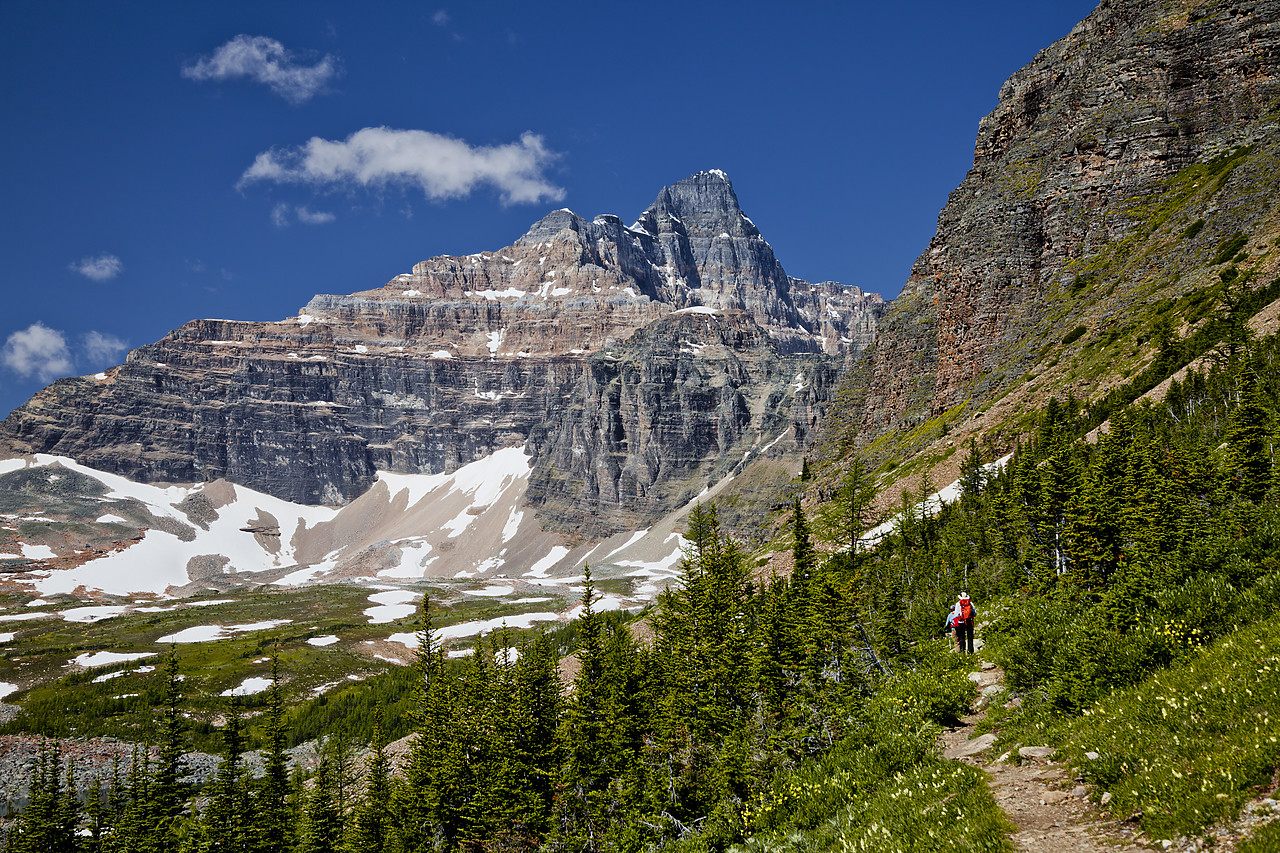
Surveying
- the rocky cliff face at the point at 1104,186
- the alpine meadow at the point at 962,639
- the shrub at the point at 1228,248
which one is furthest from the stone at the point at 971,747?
the shrub at the point at 1228,248

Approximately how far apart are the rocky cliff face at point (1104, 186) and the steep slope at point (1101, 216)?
0.20m

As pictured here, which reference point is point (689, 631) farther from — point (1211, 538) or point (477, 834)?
point (1211, 538)

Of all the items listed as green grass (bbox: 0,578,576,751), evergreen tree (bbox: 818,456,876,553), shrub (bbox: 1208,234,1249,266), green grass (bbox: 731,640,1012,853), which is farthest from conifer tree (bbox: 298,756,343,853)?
shrub (bbox: 1208,234,1249,266)

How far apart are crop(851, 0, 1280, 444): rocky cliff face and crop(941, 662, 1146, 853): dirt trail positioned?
258ft

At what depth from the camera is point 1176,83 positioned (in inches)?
3364

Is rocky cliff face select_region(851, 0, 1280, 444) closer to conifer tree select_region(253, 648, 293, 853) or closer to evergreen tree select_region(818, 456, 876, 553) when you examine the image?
evergreen tree select_region(818, 456, 876, 553)

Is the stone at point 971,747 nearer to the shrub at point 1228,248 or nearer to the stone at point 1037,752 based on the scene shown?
the stone at point 1037,752

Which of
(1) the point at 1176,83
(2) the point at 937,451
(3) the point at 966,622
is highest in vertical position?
(1) the point at 1176,83

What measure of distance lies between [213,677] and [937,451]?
12516 centimetres

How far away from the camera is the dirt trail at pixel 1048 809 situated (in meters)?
8.40

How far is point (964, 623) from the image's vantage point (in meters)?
21.9

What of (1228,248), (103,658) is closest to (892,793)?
(1228,248)

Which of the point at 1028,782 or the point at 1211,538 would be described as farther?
the point at 1211,538

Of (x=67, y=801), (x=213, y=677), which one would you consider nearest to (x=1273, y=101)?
(x=67, y=801)
